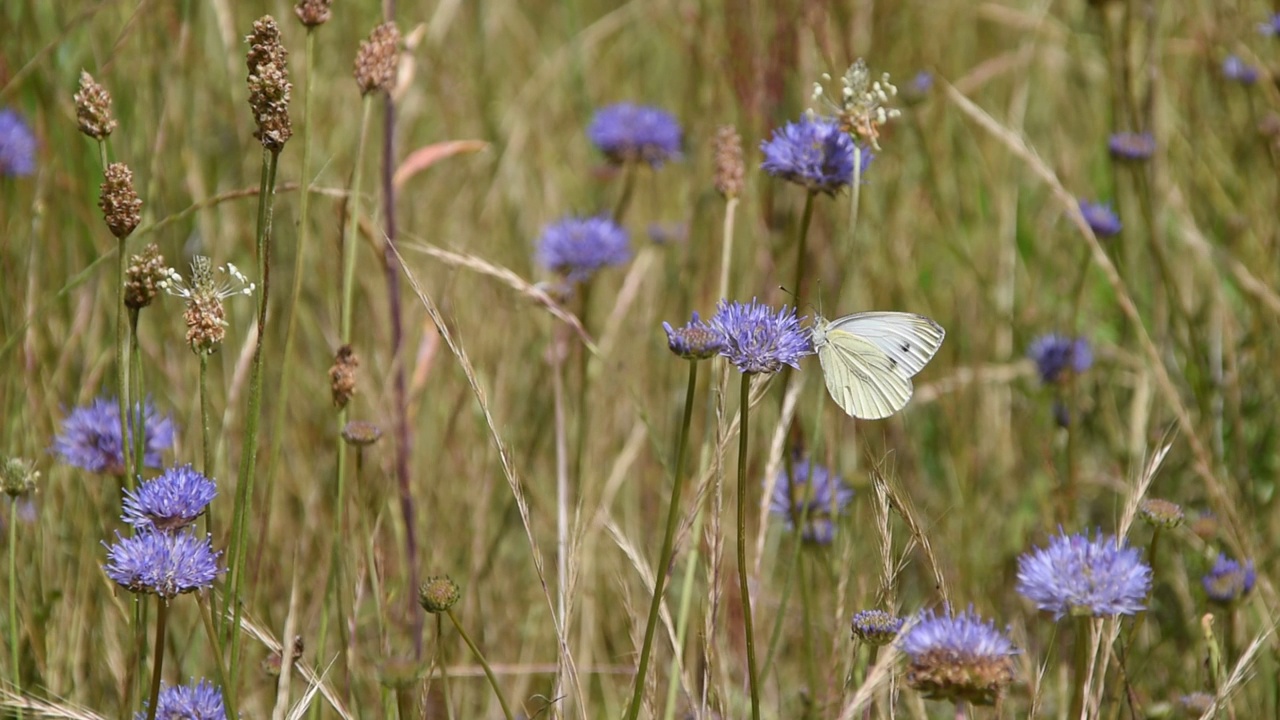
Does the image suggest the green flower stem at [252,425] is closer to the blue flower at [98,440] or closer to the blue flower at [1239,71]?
the blue flower at [98,440]

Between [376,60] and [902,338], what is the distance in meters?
0.98

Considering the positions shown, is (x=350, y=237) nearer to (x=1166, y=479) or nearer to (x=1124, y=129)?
(x=1166, y=479)

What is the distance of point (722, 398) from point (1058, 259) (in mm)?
2310

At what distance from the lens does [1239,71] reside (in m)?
2.89

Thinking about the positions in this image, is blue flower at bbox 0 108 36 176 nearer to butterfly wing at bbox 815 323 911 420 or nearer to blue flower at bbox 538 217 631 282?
blue flower at bbox 538 217 631 282

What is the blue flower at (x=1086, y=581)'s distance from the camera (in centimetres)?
122

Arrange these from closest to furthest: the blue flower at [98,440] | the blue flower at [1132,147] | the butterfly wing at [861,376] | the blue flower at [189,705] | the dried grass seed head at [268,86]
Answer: the dried grass seed head at [268,86], the blue flower at [189,705], the blue flower at [98,440], the butterfly wing at [861,376], the blue flower at [1132,147]

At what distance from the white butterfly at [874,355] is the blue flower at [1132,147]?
0.87 m

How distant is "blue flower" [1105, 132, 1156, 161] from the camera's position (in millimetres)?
2623

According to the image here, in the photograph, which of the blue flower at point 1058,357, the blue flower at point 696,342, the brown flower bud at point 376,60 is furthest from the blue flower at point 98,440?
the blue flower at point 1058,357

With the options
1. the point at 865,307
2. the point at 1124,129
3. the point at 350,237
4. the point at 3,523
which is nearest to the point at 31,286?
the point at 3,523

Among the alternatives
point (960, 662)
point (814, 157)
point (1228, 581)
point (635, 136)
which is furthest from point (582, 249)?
point (960, 662)

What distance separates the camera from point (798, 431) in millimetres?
2113

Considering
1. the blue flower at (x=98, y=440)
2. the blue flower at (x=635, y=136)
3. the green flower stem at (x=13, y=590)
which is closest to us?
the green flower stem at (x=13, y=590)
